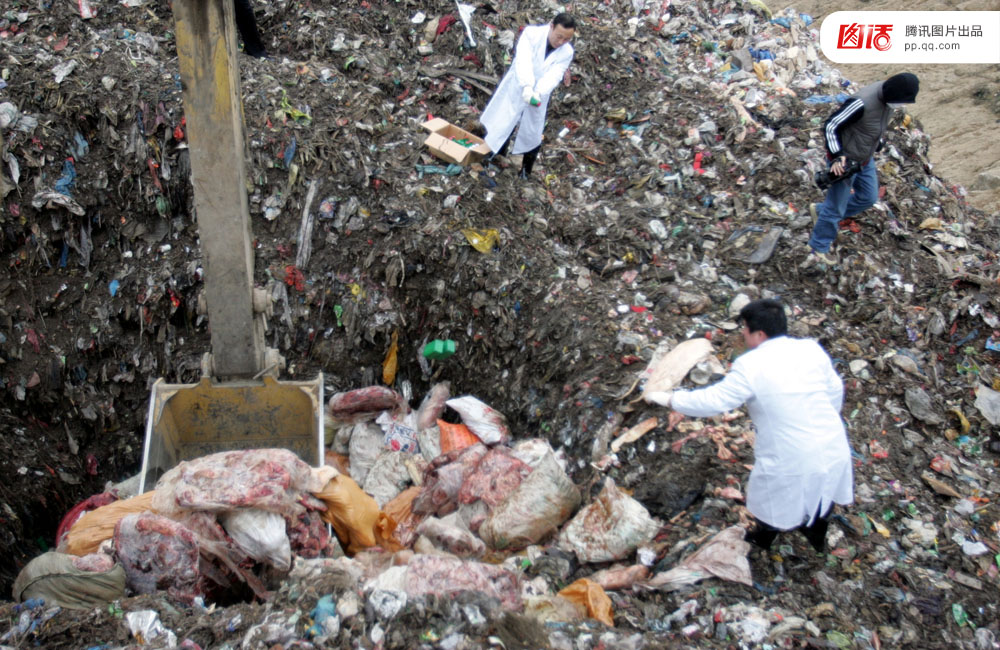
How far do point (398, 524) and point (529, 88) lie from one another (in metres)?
3.45

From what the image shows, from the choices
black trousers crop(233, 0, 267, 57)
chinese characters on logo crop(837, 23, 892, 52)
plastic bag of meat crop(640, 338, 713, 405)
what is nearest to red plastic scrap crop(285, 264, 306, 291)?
black trousers crop(233, 0, 267, 57)

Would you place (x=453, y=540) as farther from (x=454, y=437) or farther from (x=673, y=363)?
(x=673, y=363)

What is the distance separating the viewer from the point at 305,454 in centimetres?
430

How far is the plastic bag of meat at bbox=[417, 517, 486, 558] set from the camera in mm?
3705

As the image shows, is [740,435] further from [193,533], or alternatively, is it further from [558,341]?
[193,533]

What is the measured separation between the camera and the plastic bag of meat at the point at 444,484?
13.5ft

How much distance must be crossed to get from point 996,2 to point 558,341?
13.3 m

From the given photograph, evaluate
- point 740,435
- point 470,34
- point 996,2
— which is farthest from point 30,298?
point 996,2

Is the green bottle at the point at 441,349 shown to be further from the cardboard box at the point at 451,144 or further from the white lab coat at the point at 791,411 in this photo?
the white lab coat at the point at 791,411

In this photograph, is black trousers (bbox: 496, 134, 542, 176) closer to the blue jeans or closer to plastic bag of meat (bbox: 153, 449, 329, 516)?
the blue jeans

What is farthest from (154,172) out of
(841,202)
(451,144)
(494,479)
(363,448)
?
(841,202)

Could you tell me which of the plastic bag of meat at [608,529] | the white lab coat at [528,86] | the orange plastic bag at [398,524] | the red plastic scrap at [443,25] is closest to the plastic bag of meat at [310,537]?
the orange plastic bag at [398,524]

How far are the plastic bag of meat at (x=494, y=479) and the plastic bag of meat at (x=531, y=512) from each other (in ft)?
0.25

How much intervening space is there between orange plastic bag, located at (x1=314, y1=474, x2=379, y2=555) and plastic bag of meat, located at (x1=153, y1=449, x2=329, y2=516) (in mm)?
201
